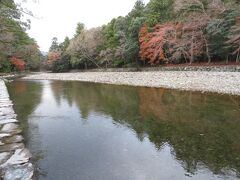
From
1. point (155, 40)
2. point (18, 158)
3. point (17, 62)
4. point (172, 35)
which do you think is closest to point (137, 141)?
point (18, 158)

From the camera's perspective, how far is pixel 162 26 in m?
30.9

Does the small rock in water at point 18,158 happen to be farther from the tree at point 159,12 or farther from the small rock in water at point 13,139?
the tree at point 159,12

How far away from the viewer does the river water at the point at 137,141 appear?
5.78 m

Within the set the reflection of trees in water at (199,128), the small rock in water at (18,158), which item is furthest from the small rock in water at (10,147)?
the reflection of trees in water at (199,128)

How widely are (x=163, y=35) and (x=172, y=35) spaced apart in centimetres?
96

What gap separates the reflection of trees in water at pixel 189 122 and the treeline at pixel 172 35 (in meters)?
11.4

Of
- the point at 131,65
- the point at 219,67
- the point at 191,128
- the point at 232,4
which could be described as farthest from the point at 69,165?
the point at 131,65

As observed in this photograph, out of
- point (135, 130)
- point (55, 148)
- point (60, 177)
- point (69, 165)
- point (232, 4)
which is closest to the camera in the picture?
point (60, 177)

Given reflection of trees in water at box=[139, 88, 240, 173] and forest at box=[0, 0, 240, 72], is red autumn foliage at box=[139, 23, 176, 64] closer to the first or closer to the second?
forest at box=[0, 0, 240, 72]

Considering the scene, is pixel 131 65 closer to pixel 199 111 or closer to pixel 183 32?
pixel 183 32

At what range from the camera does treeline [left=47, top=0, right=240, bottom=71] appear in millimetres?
25188

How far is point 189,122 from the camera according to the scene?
9.65 meters

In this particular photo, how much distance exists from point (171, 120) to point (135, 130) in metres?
1.77

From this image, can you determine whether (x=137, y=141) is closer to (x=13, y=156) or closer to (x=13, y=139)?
(x=13, y=156)
